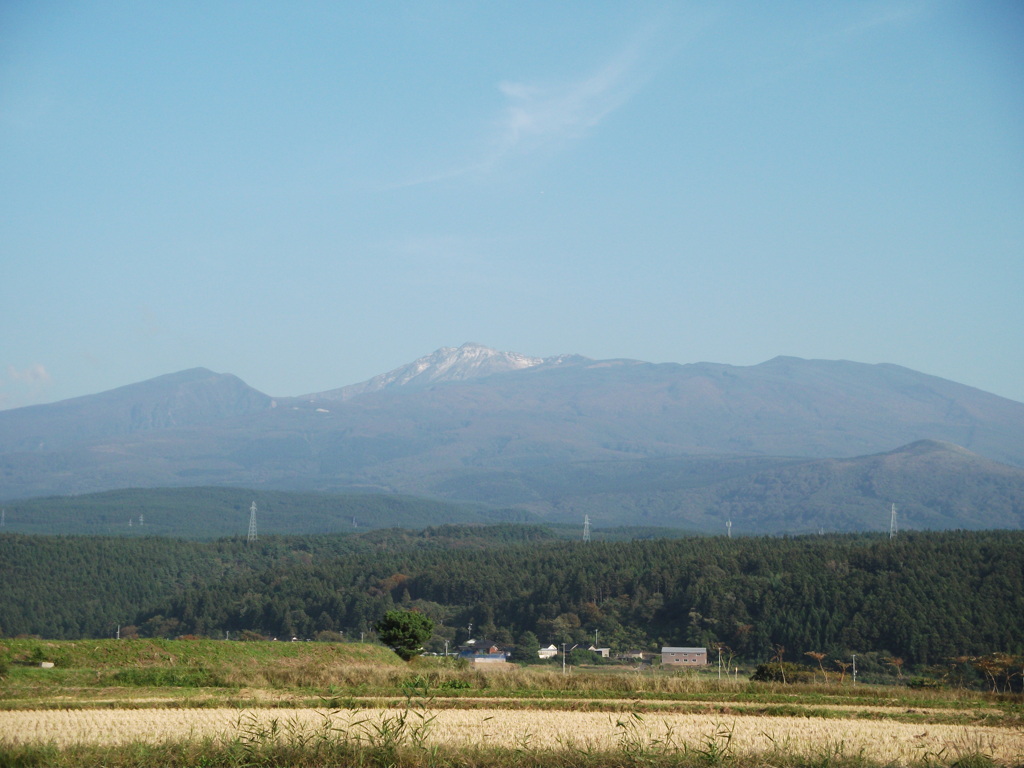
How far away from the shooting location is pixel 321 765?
16375 mm

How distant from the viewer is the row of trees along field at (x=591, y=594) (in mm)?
72562

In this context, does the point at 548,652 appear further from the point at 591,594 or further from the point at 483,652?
the point at 591,594

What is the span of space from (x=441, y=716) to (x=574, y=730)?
3.20 metres

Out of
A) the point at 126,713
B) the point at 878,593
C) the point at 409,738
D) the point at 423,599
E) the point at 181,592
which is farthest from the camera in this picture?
the point at 181,592

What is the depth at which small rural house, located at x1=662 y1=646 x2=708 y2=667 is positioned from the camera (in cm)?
6825

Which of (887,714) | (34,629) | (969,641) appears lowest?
(34,629)

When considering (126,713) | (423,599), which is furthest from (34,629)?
(126,713)

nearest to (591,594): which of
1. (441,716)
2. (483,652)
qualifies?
(483,652)

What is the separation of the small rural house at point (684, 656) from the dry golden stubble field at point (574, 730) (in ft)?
153

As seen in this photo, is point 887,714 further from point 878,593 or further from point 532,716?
point 878,593

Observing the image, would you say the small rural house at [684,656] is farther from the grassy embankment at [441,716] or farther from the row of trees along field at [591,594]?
the grassy embankment at [441,716]

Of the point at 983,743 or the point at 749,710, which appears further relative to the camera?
the point at 749,710

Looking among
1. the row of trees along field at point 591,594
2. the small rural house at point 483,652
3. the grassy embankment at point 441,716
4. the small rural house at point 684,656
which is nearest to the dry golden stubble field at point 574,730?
the grassy embankment at point 441,716

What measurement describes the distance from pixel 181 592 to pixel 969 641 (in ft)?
311
